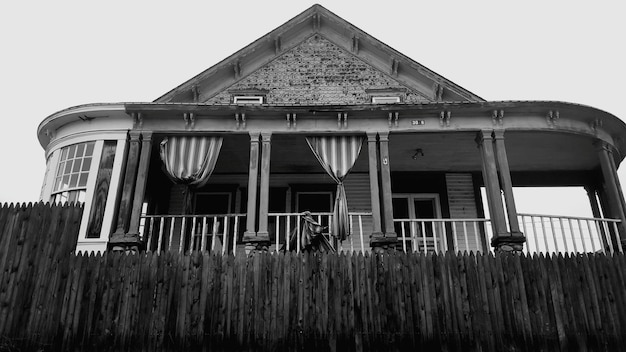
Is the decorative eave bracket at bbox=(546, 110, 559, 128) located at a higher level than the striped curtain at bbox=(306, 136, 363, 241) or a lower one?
higher

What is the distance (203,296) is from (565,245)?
7.61 meters

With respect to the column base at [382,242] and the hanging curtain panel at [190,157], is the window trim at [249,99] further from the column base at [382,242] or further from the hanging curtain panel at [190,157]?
the column base at [382,242]

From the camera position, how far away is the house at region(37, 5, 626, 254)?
10664mm

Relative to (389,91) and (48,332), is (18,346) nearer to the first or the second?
(48,332)

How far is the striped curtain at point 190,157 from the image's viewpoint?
36.1 ft

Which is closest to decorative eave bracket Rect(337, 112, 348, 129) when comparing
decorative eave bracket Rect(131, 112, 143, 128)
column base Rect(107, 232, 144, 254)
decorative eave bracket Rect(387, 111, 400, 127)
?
decorative eave bracket Rect(387, 111, 400, 127)

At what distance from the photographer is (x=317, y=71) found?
14.9 meters

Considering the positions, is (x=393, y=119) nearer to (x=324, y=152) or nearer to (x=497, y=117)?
(x=324, y=152)

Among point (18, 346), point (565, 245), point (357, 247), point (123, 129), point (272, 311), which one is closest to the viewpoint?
point (18, 346)

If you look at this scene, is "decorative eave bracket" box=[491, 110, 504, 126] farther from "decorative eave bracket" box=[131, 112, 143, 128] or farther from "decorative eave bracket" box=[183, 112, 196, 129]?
"decorative eave bracket" box=[131, 112, 143, 128]

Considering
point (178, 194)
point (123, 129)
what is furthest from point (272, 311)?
point (178, 194)

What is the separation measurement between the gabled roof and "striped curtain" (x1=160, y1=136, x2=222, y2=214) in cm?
307

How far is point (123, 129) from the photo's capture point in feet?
36.8

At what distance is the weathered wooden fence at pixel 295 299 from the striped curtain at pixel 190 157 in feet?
9.42
